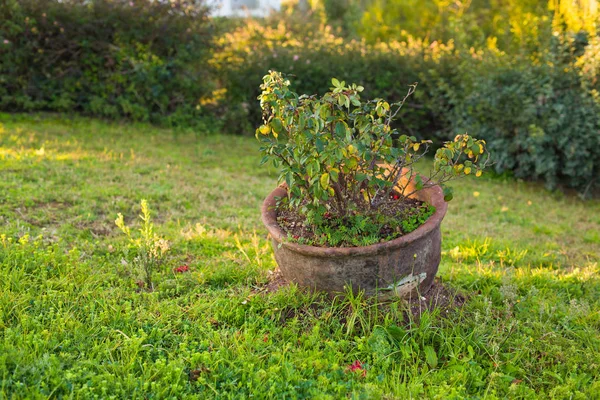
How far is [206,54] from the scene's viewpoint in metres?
9.81

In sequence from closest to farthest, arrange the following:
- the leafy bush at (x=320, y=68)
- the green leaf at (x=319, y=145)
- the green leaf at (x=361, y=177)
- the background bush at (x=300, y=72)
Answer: the green leaf at (x=319, y=145), the green leaf at (x=361, y=177), the background bush at (x=300, y=72), the leafy bush at (x=320, y=68)

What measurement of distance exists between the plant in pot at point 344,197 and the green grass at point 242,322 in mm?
201

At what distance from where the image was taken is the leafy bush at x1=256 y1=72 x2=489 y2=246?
3016 millimetres

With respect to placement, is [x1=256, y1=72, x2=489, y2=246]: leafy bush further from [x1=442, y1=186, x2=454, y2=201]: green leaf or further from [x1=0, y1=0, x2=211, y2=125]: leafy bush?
[x1=0, y1=0, x2=211, y2=125]: leafy bush

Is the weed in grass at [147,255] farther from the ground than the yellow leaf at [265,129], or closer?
closer

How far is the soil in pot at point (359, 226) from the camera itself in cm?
319

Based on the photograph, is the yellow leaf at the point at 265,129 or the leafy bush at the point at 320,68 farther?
the leafy bush at the point at 320,68

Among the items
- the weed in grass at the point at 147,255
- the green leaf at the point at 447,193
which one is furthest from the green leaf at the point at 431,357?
the weed in grass at the point at 147,255

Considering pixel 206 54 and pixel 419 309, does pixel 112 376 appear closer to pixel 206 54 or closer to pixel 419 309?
pixel 419 309

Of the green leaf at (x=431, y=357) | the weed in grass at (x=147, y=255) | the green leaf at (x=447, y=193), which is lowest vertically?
the green leaf at (x=431, y=357)

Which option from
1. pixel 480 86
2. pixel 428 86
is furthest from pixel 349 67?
pixel 480 86

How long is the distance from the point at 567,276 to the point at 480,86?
16.4 feet

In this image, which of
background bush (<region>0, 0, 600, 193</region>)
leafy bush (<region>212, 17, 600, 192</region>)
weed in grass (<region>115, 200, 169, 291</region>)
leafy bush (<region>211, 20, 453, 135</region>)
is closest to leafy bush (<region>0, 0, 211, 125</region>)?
background bush (<region>0, 0, 600, 193</region>)

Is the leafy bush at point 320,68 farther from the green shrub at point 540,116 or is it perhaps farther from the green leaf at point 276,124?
the green leaf at point 276,124
